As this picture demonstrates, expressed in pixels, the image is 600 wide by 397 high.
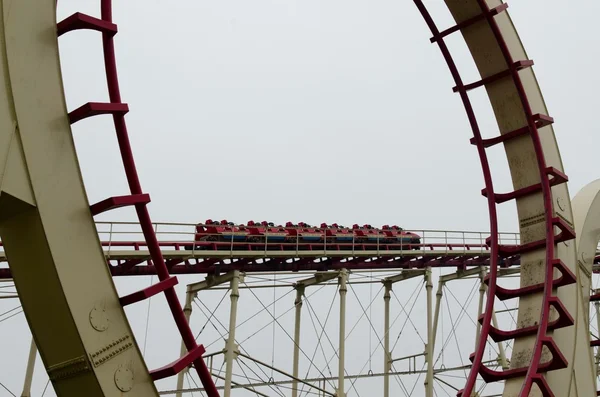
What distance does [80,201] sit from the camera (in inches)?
199

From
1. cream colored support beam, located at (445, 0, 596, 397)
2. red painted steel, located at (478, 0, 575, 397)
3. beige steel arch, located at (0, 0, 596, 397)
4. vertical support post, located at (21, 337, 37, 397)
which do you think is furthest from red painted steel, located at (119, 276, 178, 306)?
vertical support post, located at (21, 337, 37, 397)

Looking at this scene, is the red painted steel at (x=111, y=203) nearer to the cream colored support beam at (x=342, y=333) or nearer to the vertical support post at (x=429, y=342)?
the cream colored support beam at (x=342, y=333)

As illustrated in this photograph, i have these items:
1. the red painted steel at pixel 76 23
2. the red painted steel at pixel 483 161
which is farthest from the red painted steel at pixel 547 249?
the red painted steel at pixel 76 23

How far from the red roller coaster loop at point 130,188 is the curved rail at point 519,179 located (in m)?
4.67

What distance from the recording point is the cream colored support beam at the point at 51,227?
4.68 m

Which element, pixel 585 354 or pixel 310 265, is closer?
pixel 585 354

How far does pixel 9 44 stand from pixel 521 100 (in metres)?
7.09

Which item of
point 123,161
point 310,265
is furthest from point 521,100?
point 310,265

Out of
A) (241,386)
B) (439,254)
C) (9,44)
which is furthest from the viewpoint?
(439,254)

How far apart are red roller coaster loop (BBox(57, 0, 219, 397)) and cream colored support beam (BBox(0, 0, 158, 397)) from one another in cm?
17

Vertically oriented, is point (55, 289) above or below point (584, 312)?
above

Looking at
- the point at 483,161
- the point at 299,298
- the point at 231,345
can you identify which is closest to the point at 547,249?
the point at 483,161

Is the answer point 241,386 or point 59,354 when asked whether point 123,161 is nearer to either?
point 59,354

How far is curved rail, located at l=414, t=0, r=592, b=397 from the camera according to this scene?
30.1ft
